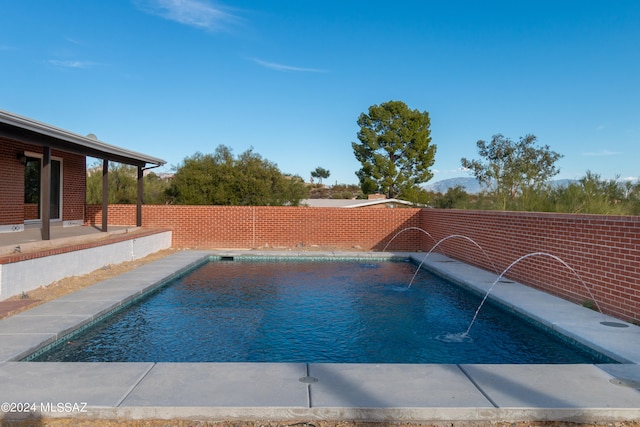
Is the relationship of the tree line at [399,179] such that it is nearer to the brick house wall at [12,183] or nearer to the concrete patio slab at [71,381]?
the brick house wall at [12,183]

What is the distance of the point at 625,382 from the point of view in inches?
142

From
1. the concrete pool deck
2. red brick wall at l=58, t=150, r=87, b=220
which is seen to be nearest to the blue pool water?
the concrete pool deck

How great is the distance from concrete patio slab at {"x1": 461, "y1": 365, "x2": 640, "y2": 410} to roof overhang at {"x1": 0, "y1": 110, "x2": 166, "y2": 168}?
24.9ft

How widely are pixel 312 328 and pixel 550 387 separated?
3.06m

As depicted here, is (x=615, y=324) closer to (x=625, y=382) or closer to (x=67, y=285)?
(x=625, y=382)

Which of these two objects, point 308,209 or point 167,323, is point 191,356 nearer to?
point 167,323

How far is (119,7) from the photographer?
15.3m

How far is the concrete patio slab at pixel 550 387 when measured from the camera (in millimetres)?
3185

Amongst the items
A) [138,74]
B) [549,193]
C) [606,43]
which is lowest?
[549,193]

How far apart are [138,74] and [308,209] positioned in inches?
387

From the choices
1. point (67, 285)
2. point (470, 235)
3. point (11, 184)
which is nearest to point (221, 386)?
point (67, 285)

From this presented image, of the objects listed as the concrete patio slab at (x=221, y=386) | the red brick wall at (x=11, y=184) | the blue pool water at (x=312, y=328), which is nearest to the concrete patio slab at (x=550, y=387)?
the blue pool water at (x=312, y=328)

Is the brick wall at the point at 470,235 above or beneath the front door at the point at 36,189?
beneath

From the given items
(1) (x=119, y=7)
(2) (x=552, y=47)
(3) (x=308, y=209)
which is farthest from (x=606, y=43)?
(1) (x=119, y=7)
